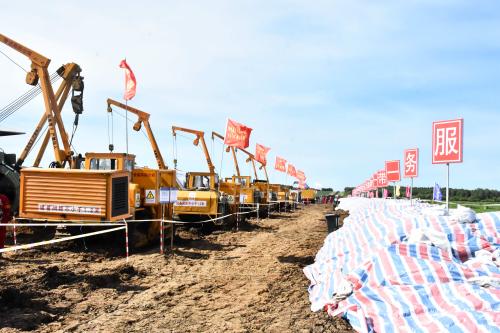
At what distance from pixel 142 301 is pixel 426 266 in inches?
162

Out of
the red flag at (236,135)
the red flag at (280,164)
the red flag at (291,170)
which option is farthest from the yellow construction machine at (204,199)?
the red flag at (291,170)

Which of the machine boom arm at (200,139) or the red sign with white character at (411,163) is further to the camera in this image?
the machine boom arm at (200,139)

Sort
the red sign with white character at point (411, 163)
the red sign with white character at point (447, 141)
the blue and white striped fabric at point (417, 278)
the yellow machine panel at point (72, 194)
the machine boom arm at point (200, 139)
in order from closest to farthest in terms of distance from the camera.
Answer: the blue and white striped fabric at point (417, 278), the red sign with white character at point (447, 141), the yellow machine panel at point (72, 194), the red sign with white character at point (411, 163), the machine boom arm at point (200, 139)

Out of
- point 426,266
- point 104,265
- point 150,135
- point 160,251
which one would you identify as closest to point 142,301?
point 104,265

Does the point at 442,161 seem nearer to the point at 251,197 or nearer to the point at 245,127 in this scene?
the point at 245,127

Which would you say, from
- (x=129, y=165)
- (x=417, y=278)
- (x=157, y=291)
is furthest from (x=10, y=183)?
(x=417, y=278)

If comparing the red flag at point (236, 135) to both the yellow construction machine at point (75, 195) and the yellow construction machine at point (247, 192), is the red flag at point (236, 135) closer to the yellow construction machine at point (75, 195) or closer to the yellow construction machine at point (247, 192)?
the yellow construction machine at point (247, 192)

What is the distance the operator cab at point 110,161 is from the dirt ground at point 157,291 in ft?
6.89

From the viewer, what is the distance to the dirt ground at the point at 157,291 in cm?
593

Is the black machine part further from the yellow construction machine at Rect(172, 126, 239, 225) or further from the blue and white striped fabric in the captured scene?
the blue and white striped fabric

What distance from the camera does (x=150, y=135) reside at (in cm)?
1989

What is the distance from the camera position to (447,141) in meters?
9.38

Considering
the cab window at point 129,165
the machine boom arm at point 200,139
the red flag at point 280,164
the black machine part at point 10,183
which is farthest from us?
the red flag at point 280,164

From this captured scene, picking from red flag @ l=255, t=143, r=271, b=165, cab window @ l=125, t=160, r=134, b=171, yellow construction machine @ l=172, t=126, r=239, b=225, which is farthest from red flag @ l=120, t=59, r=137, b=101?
red flag @ l=255, t=143, r=271, b=165
